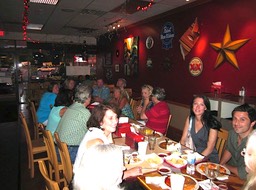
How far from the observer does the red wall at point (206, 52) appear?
13.3ft

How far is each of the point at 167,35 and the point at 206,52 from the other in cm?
150

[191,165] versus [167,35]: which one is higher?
[167,35]

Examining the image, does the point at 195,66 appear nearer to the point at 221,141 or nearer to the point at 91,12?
the point at 221,141

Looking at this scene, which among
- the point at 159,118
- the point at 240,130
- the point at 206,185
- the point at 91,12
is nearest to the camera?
the point at 206,185

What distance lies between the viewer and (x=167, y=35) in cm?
609

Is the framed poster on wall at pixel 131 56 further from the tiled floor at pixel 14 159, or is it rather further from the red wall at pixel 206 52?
the tiled floor at pixel 14 159

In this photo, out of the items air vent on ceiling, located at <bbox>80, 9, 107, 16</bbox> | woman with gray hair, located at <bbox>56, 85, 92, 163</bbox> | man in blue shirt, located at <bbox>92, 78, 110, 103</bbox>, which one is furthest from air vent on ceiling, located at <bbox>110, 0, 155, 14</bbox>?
woman with gray hair, located at <bbox>56, 85, 92, 163</bbox>

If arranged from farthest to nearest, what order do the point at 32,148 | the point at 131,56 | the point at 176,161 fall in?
the point at 131,56, the point at 32,148, the point at 176,161

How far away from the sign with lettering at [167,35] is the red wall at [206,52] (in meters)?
0.12

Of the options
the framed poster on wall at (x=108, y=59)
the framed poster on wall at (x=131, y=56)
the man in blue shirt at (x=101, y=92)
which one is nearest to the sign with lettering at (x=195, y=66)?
the man in blue shirt at (x=101, y=92)

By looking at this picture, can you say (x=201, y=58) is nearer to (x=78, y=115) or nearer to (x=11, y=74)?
(x=78, y=115)

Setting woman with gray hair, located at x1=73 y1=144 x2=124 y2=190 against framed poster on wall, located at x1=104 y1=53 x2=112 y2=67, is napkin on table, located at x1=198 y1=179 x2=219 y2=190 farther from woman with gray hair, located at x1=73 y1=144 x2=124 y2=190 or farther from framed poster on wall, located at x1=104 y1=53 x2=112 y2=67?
framed poster on wall, located at x1=104 y1=53 x2=112 y2=67

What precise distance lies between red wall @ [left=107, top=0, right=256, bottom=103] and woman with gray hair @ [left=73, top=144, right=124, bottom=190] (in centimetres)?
364

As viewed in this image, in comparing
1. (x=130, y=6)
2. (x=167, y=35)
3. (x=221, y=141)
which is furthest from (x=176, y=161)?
(x=167, y=35)
